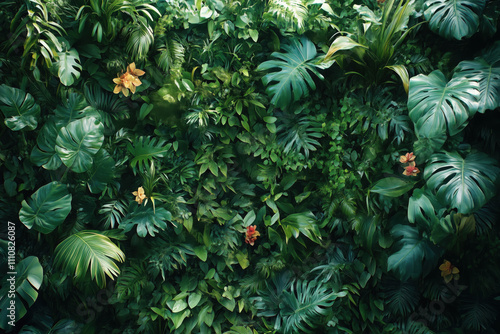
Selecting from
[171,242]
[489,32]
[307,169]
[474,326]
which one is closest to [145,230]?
[171,242]

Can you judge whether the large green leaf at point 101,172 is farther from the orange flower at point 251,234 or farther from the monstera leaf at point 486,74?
the monstera leaf at point 486,74

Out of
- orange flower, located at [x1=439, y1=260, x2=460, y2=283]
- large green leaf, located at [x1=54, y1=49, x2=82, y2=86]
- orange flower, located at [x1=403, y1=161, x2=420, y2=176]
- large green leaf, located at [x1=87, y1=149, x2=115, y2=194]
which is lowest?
orange flower, located at [x1=439, y1=260, x2=460, y2=283]

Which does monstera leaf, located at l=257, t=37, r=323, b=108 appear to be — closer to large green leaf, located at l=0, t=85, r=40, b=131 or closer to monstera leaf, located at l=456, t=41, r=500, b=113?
monstera leaf, located at l=456, t=41, r=500, b=113

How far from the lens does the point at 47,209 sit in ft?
7.41

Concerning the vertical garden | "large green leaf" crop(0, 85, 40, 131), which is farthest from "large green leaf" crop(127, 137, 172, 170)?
"large green leaf" crop(0, 85, 40, 131)

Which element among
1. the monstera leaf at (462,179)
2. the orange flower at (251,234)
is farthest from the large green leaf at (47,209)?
the monstera leaf at (462,179)

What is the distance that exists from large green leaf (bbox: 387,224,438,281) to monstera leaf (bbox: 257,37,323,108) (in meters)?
1.08

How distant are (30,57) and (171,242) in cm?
143

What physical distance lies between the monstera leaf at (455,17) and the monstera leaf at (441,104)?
10.3 inches

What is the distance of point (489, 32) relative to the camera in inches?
85.4

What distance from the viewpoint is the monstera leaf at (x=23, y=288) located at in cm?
223

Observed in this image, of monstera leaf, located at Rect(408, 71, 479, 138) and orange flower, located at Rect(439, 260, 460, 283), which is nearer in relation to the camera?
monstera leaf, located at Rect(408, 71, 479, 138)

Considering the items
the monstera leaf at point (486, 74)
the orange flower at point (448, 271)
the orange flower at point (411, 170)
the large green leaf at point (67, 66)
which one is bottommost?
the orange flower at point (448, 271)

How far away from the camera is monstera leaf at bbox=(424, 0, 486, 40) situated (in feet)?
6.98
